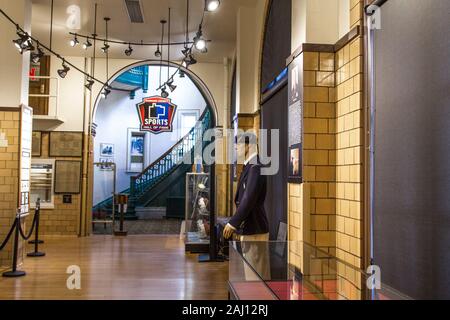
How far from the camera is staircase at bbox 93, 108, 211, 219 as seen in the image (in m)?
15.9

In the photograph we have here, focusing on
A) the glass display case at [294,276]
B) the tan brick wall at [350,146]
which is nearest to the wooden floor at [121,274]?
the tan brick wall at [350,146]

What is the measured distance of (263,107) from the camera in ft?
22.6

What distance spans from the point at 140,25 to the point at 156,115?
8.89ft

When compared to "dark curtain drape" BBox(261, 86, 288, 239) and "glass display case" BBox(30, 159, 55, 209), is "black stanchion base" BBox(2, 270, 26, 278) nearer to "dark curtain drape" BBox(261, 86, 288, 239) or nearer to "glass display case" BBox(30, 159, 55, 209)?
"dark curtain drape" BBox(261, 86, 288, 239)

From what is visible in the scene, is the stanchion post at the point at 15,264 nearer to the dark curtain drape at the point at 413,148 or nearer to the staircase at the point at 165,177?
the dark curtain drape at the point at 413,148

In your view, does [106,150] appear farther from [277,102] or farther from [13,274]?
[277,102]

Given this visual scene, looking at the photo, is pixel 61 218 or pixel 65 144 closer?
pixel 61 218

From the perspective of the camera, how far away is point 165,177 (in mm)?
16141

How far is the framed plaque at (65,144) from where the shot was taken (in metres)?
10.4

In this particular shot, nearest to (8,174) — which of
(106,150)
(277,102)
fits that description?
(277,102)

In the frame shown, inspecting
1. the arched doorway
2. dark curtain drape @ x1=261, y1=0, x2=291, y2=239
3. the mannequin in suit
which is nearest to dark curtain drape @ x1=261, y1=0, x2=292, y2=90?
dark curtain drape @ x1=261, y1=0, x2=291, y2=239

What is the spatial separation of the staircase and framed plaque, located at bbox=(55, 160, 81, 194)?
17.0 feet

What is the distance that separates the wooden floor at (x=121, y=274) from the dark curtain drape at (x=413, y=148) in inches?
107
